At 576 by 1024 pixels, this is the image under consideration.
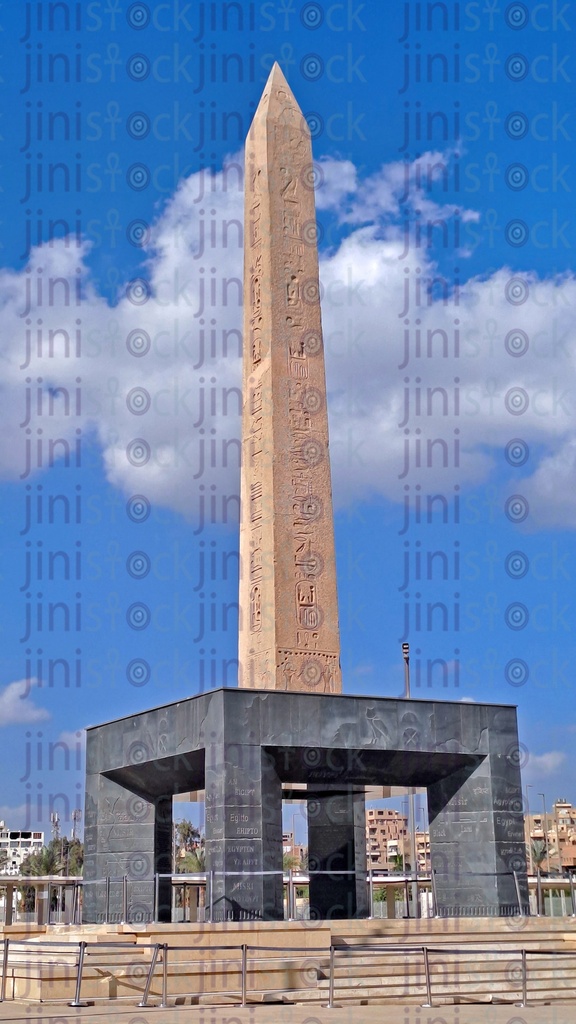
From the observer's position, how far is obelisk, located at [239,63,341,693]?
19656 mm

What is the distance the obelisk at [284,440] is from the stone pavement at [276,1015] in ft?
22.4

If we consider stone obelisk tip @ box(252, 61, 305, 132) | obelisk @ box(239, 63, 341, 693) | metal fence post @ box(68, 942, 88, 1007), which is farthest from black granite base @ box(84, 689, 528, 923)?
stone obelisk tip @ box(252, 61, 305, 132)

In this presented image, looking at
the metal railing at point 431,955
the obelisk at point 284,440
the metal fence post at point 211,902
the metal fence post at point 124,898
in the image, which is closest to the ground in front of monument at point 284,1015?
the metal railing at point 431,955

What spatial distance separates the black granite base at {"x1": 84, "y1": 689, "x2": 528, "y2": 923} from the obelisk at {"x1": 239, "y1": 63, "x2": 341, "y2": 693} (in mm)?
1226

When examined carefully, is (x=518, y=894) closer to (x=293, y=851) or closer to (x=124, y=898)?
(x=124, y=898)

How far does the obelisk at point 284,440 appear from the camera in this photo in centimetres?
1966

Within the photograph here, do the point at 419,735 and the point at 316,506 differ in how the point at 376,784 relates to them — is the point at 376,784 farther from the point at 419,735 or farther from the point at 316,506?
the point at 316,506

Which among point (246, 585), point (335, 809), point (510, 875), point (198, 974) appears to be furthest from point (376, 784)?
point (198, 974)

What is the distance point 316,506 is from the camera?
20375 mm

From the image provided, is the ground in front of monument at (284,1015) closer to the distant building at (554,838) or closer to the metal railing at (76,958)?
the metal railing at (76,958)

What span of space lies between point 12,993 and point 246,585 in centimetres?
755

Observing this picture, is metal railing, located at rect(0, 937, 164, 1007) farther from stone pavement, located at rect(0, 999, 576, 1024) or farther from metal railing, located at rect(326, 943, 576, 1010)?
metal railing, located at rect(326, 943, 576, 1010)

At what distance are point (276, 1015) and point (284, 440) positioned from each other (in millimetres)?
10211

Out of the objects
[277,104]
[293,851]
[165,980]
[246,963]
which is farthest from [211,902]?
[293,851]
